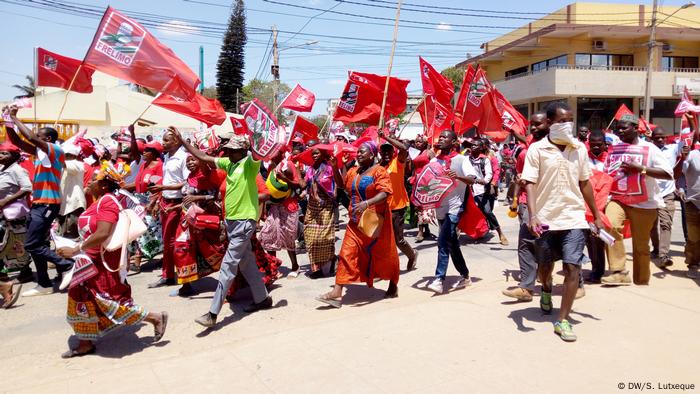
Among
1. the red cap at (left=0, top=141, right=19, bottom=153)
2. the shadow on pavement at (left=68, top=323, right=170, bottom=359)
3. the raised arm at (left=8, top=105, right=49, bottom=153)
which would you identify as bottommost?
the shadow on pavement at (left=68, top=323, right=170, bottom=359)

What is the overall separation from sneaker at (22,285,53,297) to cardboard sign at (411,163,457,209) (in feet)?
14.3

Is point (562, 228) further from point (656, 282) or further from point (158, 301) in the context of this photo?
point (158, 301)

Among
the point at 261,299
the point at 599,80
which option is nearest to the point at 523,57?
the point at 599,80

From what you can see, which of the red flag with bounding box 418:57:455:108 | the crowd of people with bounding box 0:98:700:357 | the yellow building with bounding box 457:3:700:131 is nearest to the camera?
the crowd of people with bounding box 0:98:700:357

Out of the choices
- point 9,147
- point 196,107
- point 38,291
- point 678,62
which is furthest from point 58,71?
point 678,62

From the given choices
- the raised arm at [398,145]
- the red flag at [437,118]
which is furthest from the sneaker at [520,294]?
the red flag at [437,118]

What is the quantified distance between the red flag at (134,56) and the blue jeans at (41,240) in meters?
2.00

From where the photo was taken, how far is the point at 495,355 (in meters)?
3.79

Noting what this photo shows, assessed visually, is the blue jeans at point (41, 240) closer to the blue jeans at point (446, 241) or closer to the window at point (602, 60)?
the blue jeans at point (446, 241)

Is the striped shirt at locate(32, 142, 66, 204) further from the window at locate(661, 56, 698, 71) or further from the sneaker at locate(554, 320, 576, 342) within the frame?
the window at locate(661, 56, 698, 71)

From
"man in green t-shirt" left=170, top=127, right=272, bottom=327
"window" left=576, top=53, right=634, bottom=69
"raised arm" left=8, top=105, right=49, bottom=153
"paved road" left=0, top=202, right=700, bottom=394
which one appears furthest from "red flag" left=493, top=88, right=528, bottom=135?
"window" left=576, top=53, right=634, bottom=69

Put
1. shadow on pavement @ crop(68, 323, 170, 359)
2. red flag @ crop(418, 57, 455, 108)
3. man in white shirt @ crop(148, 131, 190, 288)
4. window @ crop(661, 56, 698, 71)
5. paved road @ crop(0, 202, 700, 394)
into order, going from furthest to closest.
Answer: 1. window @ crop(661, 56, 698, 71)
2. red flag @ crop(418, 57, 455, 108)
3. man in white shirt @ crop(148, 131, 190, 288)
4. shadow on pavement @ crop(68, 323, 170, 359)
5. paved road @ crop(0, 202, 700, 394)

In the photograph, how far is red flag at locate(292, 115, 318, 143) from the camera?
27.7ft

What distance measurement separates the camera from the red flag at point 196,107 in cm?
753
